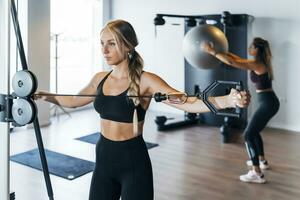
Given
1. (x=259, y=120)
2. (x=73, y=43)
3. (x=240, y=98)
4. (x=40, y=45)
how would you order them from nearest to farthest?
(x=240, y=98), (x=259, y=120), (x=40, y=45), (x=73, y=43)

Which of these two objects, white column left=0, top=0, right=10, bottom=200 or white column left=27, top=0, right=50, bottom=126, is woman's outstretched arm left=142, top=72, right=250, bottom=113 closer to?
white column left=0, top=0, right=10, bottom=200

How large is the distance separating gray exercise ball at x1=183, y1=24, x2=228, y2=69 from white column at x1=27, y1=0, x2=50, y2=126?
2151 millimetres

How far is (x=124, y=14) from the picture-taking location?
743 cm

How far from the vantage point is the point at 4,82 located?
134cm

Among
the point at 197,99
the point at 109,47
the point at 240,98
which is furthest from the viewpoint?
the point at 109,47

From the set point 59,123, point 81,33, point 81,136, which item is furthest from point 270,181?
point 81,33

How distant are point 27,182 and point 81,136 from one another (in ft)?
5.70

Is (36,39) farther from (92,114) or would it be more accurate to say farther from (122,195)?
(122,195)

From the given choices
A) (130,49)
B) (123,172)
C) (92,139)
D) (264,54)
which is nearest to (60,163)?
(92,139)

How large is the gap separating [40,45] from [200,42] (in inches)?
93.8

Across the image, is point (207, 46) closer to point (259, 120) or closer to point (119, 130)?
point (259, 120)

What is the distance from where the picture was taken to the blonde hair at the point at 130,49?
1.56 meters

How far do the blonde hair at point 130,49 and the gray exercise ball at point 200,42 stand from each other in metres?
3.11

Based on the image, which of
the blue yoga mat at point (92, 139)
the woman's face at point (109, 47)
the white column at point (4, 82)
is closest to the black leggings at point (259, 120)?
the blue yoga mat at point (92, 139)
